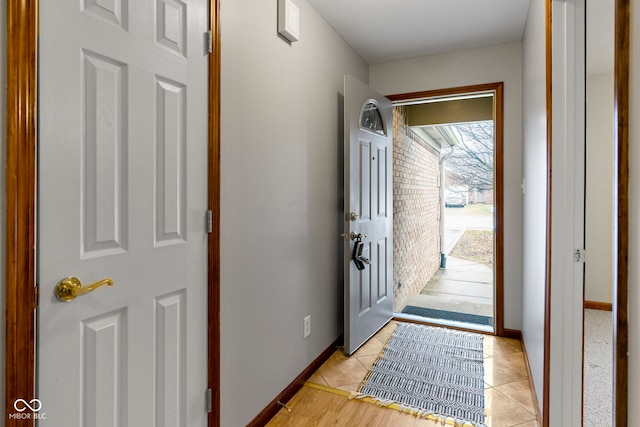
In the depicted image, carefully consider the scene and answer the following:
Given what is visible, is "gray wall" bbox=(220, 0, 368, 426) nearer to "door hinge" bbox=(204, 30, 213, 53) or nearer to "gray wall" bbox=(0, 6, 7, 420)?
"door hinge" bbox=(204, 30, 213, 53)

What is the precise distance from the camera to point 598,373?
2.31 metres

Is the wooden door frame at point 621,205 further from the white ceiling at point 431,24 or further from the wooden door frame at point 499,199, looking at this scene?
the wooden door frame at point 499,199

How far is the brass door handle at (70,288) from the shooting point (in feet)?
3.22

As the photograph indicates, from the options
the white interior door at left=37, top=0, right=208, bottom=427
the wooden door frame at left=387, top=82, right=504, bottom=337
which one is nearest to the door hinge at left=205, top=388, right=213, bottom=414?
the white interior door at left=37, top=0, right=208, bottom=427

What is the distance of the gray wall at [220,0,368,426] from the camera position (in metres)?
1.66

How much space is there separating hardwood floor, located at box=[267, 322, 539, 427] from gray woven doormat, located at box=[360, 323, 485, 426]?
6 centimetres

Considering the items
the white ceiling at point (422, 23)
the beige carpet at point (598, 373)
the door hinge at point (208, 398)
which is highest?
the white ceiling at point (422, 23)

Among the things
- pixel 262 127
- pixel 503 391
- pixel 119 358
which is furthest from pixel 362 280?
pixel 119 358

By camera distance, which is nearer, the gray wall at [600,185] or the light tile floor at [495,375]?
the light tile floor at [495,375]

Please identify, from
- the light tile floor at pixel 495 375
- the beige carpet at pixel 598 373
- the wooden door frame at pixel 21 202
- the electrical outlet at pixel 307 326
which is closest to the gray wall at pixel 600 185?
the beige carpet at pixel 598 373

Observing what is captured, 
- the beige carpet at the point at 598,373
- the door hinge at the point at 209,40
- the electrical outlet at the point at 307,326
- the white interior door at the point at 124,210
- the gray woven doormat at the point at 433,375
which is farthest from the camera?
the electrical outlet at the point at 307,326

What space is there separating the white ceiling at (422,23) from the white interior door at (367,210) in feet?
1.35

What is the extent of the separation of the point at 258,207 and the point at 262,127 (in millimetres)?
425

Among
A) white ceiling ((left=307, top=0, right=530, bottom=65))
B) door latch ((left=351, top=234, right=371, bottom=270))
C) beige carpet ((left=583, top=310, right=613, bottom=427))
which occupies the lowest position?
beige carpet ((left=583, top=310, right=613, bottom=427))
